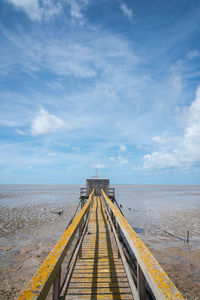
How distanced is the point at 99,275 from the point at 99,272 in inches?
5.4

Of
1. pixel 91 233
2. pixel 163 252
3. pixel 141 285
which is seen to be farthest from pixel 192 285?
pixel 141 285

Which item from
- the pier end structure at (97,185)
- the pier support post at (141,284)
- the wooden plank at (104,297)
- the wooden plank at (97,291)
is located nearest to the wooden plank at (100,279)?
the wooden plank at (97,291)

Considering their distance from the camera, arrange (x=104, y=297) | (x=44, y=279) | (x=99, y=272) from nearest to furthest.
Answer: (x=44, y=279), (x=104, y=297), (x=99, y=272)

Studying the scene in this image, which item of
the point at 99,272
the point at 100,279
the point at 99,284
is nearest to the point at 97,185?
the point at 99,272

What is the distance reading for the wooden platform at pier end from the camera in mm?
3146

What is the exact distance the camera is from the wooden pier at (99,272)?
4.47ft

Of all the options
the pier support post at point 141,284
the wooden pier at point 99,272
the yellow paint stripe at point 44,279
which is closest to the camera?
the yellow paint stripe at point 44,279

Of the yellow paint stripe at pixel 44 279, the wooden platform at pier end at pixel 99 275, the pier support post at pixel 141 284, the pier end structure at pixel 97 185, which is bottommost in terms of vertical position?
the wooden platform at pier end at pixel 99 275

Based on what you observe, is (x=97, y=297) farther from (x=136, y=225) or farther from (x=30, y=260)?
(x=136, y=225)

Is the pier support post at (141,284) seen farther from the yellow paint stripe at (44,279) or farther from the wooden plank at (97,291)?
the wooden plank at (97,291)

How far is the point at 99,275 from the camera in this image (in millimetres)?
3805

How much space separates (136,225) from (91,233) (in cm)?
1035

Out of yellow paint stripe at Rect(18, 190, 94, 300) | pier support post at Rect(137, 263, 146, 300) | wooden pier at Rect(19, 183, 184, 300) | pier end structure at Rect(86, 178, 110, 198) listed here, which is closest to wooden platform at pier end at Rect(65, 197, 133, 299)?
wooden pier at Rect(19, 183, 184, 300)

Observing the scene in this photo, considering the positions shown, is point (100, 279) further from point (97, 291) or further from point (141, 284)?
point (141, 284)
